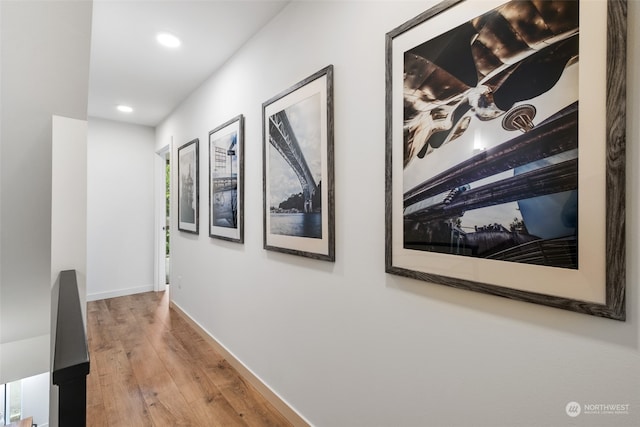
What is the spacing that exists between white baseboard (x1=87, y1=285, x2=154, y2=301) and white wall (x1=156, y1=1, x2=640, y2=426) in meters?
2.93

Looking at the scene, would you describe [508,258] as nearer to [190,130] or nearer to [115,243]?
[190,130]

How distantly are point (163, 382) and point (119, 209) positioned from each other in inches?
125

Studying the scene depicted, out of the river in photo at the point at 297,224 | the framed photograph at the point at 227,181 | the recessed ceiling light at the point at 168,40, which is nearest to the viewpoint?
the river in photo at the point at 297,224

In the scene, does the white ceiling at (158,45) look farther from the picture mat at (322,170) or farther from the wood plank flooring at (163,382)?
the wood plank flooring at (163,382)

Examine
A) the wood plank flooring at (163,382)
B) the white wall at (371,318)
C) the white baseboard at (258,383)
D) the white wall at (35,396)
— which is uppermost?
the white wall at (371,318)

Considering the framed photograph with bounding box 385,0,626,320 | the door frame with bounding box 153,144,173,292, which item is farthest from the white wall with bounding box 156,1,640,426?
the door frame with bounding box 153,144,173,292

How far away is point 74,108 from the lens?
1.73m

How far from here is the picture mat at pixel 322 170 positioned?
1.59 m

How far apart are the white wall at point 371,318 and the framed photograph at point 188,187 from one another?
99cm

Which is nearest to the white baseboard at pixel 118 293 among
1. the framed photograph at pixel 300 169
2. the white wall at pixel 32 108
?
the white wall at pixel 32 108

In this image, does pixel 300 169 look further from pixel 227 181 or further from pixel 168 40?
pixel 168 40

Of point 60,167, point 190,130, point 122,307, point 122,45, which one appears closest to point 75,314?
point 60,167

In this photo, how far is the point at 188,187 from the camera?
3.49m

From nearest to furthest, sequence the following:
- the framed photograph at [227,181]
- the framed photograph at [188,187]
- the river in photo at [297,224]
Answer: the river in photo at [297,224] → the framed photograph at [227,181] → the framed photograph at [188,187]
